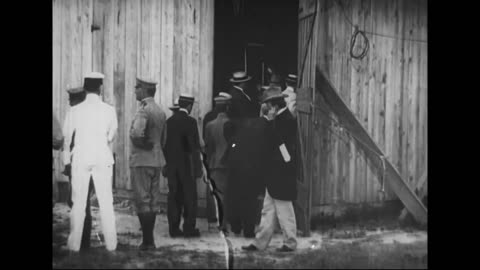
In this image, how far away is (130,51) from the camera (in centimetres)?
724

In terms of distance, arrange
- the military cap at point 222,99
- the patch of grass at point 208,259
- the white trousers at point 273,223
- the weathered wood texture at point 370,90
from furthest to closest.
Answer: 1. the weathered wood texture at point 370,90
2. the military cap at point 222,99
3. the white trousers at point 273,223
4. the patch of grass at point 208,259

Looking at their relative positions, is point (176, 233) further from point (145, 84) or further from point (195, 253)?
point (145, 84)

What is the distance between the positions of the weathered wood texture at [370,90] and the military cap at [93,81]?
7.16ft

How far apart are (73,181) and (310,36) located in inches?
118

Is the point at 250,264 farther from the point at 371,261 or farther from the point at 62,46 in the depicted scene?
the point at 62,46

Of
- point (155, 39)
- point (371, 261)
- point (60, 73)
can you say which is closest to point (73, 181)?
point (60, 73)

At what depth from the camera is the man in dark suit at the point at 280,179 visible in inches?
282

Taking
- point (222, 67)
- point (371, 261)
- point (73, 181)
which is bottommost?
point (371, 261)

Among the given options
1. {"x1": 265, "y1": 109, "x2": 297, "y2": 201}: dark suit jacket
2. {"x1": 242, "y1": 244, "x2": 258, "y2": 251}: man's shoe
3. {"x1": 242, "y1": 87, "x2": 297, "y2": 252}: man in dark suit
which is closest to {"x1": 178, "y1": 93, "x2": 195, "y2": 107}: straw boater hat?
{"x1": 242, "y1": 87, "x2": 297, "y2": 252}: man in dark suit

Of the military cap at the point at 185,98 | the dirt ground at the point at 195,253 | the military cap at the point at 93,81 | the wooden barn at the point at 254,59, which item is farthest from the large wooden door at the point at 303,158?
the military cap at the point at 93,81

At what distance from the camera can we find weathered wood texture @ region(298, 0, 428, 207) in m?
7.40

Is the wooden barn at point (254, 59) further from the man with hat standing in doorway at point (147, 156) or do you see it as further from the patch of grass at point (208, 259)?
the patch of grass at point (208, 259)

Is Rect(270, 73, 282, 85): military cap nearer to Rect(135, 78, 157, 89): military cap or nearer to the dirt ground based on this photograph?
Rect(135, 78, 157, 89): military cap

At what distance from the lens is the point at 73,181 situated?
7.18 m
